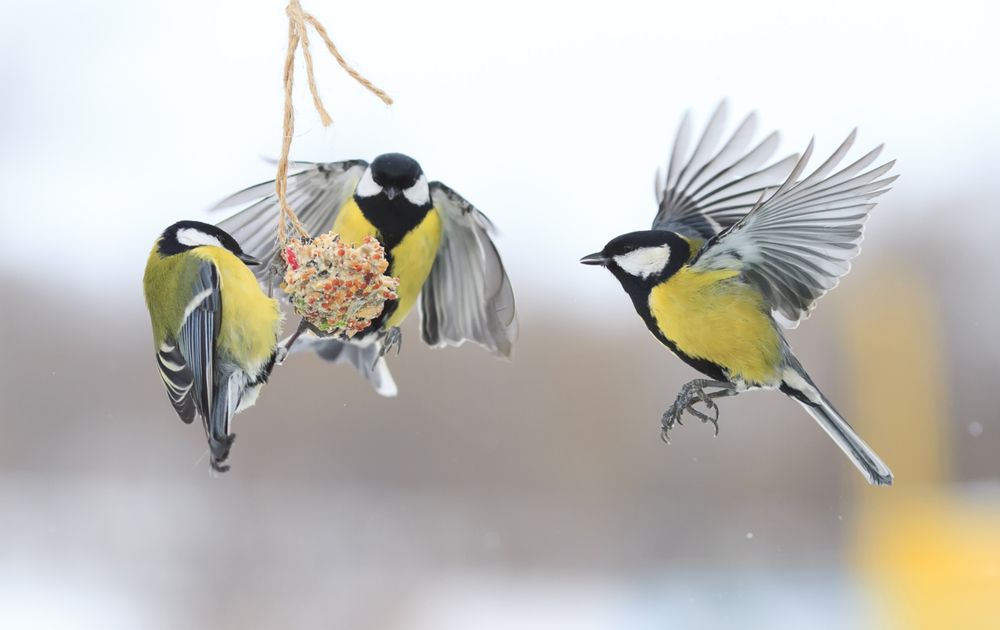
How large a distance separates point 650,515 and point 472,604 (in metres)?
2.13

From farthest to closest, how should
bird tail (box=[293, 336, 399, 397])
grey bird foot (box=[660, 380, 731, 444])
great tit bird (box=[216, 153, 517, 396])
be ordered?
bird tail (box=[293, 336, 399, 397]) < great tit bird (box=[216, 153, 517, 396]) < grey bird foot (box=[660, 380, 731, 444])

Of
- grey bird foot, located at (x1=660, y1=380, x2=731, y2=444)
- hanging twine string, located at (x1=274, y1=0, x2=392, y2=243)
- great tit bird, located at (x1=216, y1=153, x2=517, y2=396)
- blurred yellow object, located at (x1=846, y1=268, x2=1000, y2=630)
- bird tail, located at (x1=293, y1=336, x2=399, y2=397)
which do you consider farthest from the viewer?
blurred yellow object, located at (x1=846, y1=268, x2=1000, y2=630)

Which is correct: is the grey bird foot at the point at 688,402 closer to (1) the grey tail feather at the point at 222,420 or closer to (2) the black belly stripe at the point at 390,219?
(2) the black belly stripe at the point at 390,219

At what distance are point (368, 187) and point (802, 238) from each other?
21.5 inches

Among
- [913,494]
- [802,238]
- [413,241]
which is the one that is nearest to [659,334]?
[802,238]

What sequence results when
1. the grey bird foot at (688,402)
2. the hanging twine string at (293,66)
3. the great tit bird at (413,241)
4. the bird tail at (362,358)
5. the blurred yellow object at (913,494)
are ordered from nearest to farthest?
the hanging twine string at (293,66), the grey bird foot at (688,402), the great tit bird at (413,241), the bird tail at (362,358), the blurred yellow object at (913,494)

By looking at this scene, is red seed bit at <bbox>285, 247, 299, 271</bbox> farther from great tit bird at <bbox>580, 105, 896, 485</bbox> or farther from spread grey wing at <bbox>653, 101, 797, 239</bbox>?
spread grey wing at <bbox>653, 101, 797, 239</bbox>

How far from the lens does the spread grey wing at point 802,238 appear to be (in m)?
1.01

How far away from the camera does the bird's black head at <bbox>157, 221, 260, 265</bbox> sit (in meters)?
1.14

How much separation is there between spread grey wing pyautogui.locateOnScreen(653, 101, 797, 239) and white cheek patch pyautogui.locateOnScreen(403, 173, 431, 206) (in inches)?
12.7

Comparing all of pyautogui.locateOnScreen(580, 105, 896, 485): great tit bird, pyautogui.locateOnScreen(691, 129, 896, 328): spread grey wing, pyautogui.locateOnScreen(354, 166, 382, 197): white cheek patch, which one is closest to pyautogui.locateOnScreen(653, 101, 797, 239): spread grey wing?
pyautogui.locateOnScreen(580, 105, 896, 485): great tit bird

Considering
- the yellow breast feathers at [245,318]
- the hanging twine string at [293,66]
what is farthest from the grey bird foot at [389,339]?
the hanging twine string at [293,66]

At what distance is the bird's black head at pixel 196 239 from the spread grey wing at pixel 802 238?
0.55m

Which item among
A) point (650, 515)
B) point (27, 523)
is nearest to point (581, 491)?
point (650, 515)
